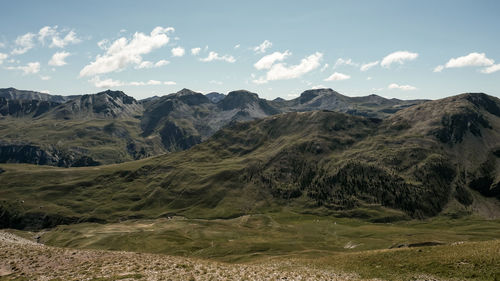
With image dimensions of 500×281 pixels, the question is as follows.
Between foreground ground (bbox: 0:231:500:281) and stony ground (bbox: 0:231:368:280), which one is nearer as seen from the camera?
stony ground (bbox: 0:231:368:280)

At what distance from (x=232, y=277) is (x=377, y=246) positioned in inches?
4496

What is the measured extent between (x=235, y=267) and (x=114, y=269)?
1621 cm

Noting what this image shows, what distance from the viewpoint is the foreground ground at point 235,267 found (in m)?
36.8

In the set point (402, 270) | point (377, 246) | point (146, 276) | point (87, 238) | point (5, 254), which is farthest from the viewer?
point (87, 238)

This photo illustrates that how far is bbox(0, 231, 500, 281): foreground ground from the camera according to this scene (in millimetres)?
36844

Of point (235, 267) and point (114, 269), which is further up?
point (114, 269)

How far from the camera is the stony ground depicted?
36.4 meters

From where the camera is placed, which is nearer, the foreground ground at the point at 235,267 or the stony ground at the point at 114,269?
the stony ground at the point at 114,269

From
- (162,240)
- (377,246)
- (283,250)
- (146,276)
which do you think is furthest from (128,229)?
(146,276)

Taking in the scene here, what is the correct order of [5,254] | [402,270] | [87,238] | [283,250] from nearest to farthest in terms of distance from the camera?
[402,270] → [5,254] → [283,250] → [87,238]

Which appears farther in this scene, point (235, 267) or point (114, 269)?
point (235, 267)

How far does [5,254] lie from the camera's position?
47469 mm

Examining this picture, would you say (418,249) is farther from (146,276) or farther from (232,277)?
(146,276)

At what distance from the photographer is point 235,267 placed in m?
43.8
